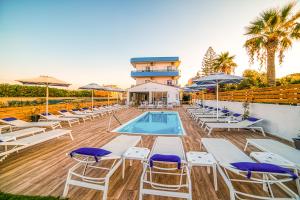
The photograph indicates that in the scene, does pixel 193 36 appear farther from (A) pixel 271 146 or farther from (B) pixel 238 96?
(A) pixel 271 146

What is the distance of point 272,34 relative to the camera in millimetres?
9062

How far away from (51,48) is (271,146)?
21.7 meters

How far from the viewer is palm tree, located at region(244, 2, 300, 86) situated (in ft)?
28.4

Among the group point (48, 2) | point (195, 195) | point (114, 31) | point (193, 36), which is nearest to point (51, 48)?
point (114, 31)

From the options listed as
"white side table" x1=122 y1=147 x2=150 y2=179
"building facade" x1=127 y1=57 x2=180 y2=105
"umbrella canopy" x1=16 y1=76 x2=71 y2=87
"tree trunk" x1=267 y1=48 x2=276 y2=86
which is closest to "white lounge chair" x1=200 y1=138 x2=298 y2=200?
"white side table" x1=122 y1=147 x2=150 y2=179

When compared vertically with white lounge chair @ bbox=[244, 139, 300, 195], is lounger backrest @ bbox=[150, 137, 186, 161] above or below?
below

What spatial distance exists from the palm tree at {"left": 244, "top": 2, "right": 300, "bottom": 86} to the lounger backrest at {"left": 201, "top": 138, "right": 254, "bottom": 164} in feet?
26.6

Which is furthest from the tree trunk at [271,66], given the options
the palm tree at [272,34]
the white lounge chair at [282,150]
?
the white lounge chair at [282,150]

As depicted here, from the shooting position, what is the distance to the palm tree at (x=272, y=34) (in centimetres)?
866

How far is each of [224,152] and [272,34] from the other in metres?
9.43

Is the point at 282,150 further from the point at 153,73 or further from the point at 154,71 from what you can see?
the point at 154,71

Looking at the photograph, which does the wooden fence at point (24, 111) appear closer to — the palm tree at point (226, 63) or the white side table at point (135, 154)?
the white side table at point (135, 154)

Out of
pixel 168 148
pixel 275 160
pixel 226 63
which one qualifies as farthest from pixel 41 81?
pixel 226 63

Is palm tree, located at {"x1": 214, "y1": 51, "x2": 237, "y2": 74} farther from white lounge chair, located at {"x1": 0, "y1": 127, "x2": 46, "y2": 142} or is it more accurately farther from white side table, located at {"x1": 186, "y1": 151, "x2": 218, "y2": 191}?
white lounge chair, located at {"x1": 0, "y1": 127, "x2": 46, "y2": 142}
